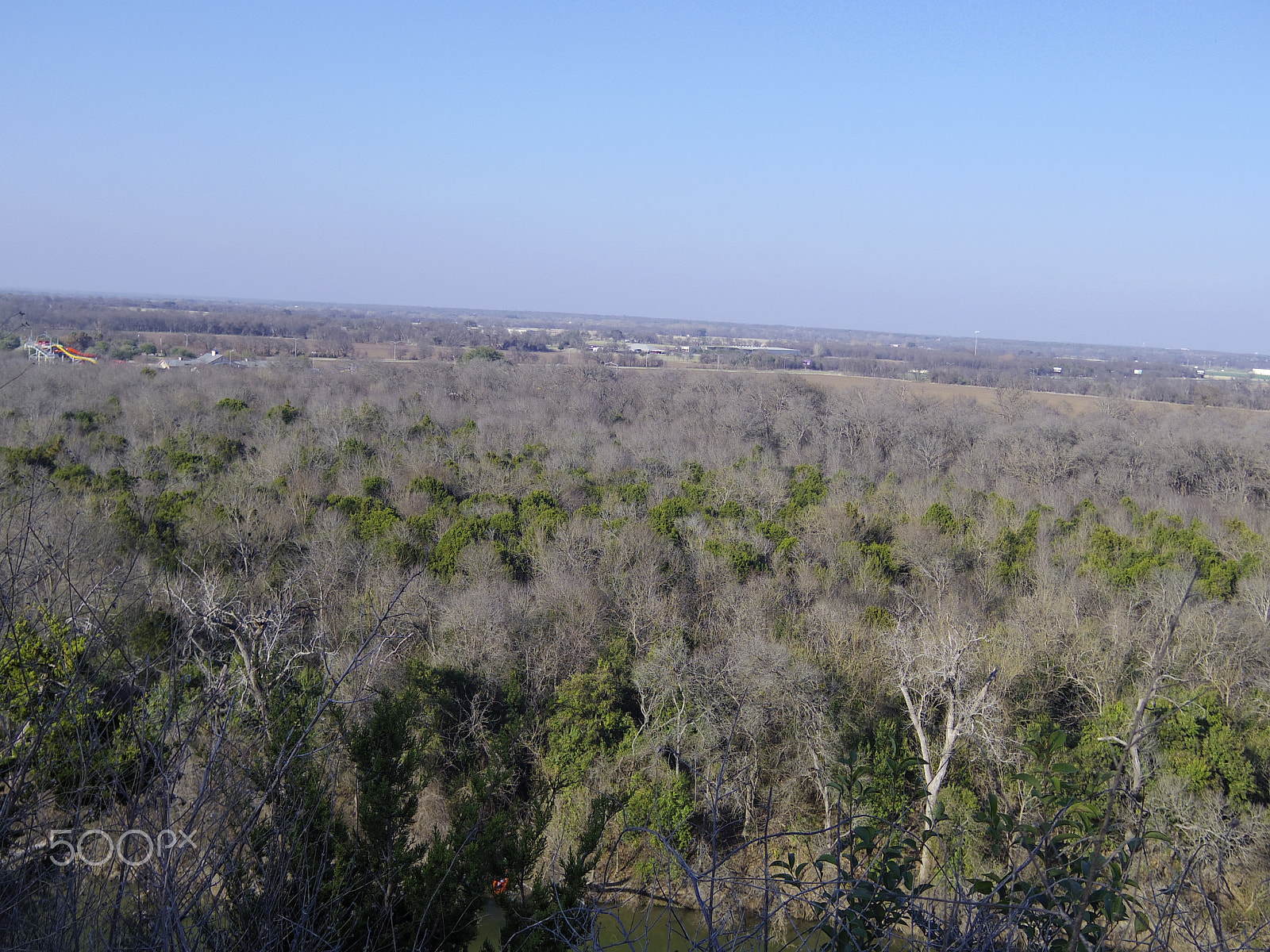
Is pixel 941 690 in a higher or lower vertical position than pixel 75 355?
lower

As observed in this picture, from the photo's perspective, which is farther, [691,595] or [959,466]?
[959,466]

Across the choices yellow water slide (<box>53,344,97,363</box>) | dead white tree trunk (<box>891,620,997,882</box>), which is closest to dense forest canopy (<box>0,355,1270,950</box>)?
dead white tree trunk (<box>891,620,997,882</box>)

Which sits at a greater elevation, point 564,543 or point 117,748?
point 117,748

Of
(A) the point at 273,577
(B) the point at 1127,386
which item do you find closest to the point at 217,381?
(A) the point at 273,577

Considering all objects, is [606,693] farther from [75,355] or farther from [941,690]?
[75,355]

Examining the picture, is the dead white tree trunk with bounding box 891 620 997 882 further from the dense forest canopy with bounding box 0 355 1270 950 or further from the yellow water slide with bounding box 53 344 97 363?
the yellow water slide with bounding box 53 344 97 363

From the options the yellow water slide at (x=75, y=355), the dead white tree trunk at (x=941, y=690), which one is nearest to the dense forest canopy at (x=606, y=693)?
the dead white tree trunk at (x=941, y=690)

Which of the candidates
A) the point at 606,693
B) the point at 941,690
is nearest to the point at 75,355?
the point at 606,693

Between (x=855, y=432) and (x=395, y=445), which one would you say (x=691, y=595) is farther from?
(x=855, y=432)
